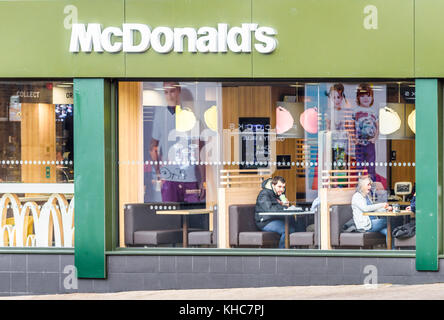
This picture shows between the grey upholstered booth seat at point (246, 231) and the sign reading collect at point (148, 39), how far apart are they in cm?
212

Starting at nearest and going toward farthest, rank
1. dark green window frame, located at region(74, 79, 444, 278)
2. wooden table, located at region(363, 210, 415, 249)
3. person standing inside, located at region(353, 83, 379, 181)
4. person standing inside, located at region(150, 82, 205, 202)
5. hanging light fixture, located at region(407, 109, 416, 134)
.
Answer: dark green window frame, located at region(74, 79, 444, 278) → hanging light fixture, located at region(407, 109, 416, 134) → wooden table, located at region(363, 210, 415, 249) → person standing inside, located at region(353, 83, 379, 181) → person standing inside, located at region(150, 82, 205, 202)

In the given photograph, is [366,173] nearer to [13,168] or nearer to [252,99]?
[252,99]

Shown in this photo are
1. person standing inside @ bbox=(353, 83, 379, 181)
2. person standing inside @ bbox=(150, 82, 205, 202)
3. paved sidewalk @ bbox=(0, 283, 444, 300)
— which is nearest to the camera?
paved sidewalk @ bbox=(0, 283, 444, 300)

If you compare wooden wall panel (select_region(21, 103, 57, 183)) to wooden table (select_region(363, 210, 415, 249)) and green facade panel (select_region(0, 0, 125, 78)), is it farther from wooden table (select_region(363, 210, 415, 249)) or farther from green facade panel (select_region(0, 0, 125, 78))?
wooden table (select_region(363, 210, 415, 249))

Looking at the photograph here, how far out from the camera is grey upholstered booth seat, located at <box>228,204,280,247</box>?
1381cm

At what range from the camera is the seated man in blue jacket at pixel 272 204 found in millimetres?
13906

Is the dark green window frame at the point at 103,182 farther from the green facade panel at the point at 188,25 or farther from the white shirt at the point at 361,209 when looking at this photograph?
the green facade panel at the point at 188,25

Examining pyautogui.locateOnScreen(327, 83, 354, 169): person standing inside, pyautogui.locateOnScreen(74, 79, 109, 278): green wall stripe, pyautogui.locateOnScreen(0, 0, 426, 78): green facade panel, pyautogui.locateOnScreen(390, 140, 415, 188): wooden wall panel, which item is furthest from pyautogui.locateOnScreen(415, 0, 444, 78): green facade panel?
pyautogui.locateOnScreen(74, 79, 109, 278): green wall stripe

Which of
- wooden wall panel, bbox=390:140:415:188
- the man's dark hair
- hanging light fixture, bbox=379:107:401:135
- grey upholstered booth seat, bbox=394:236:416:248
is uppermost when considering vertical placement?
hanging light fixture, bbox=379:107:401:135

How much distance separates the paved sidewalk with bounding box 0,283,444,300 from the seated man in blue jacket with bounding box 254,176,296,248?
895 mm

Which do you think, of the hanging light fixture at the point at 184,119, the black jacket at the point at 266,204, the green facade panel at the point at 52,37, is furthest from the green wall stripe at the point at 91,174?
the black jacket at the point at 266,204

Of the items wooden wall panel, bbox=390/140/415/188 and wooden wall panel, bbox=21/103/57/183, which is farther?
wooden wall panel, bbox=21/103/57/183

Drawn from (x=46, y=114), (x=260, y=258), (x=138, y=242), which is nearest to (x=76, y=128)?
(x=46, y=114)

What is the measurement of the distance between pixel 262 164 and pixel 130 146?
1.75m
